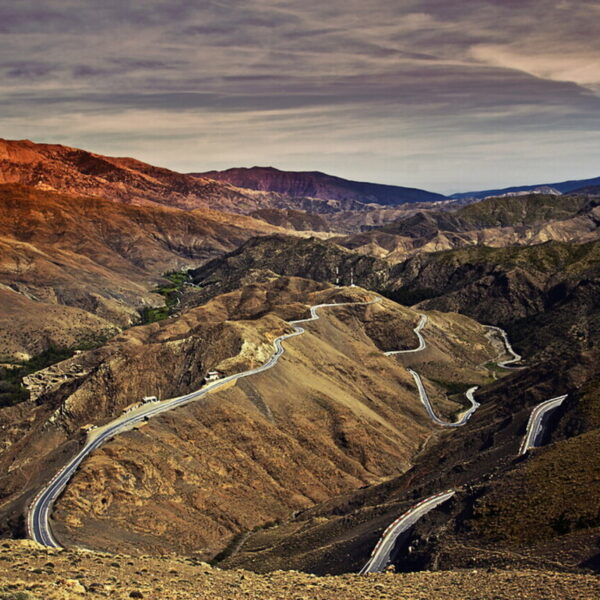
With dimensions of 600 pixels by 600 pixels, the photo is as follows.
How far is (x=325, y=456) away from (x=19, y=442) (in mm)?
44867

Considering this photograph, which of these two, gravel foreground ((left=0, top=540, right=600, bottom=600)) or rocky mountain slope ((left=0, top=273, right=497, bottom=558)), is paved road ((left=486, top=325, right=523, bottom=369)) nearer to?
rocky mountain slope ((left=0, top=273, right=497, bottom=558))

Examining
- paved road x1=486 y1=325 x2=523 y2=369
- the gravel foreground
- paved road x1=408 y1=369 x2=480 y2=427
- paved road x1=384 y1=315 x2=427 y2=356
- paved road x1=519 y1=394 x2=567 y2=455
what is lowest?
paved road x1=486 y1=325 x2=523 y2=369

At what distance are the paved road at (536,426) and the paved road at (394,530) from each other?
443 inches

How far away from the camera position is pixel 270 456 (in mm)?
80375

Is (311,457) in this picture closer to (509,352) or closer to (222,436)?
(222,436)

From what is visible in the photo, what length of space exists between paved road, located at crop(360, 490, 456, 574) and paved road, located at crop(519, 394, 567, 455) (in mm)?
11254

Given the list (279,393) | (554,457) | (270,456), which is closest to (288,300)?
(279,393)

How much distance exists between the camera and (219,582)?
3603 cm

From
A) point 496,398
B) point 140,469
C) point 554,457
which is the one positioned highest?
point 554,457

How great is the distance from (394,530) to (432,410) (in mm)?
67806

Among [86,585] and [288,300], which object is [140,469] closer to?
[86,585]

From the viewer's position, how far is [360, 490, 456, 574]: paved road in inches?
1833

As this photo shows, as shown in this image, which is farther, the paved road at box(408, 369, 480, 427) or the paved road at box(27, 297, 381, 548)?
the paved road at box(408, 369, 480, 427)

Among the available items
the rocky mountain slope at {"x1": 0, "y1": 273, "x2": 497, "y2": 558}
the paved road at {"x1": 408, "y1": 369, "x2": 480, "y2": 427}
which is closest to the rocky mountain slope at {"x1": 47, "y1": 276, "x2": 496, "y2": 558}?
Answer: the rocky mountain slope at {"x1": 0, "y1": 273, "x2": 497, "y2": 558}
